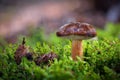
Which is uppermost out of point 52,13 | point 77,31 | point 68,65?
point 52,13

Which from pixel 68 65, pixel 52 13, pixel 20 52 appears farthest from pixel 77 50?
pixel 52 13

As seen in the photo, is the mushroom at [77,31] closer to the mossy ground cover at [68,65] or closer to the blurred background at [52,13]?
the mossy ground cover at [68,65]

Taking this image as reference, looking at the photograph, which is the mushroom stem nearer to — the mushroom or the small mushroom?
the mushroom

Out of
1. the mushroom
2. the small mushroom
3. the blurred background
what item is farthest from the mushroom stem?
the blurred background

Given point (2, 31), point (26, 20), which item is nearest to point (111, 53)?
point (2, 31)

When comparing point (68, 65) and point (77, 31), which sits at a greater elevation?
point (77, 31)

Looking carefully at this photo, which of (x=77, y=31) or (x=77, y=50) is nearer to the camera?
(x=77, y=31)

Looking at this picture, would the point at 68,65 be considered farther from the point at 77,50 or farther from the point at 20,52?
the point at 20,52

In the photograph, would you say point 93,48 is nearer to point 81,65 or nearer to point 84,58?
point 84,58
